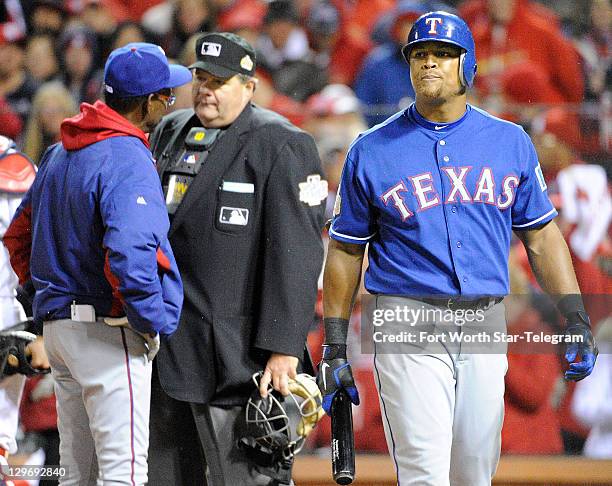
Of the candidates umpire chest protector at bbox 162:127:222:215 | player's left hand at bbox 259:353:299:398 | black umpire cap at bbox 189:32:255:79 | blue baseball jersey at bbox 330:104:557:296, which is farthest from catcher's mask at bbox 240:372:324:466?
black umpire cap at bbox 189:32:255:79

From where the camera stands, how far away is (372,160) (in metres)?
3.05

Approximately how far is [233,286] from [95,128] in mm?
714

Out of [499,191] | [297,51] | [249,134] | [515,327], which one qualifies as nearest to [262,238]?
[249,134]

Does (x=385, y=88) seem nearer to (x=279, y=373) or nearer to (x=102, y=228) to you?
(x=279, y=373)

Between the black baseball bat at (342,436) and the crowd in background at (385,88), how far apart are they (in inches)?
Answer: 42.0

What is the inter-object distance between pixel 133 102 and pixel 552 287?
1.41 metres

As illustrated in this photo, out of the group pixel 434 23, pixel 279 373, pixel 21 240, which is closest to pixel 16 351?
pixel 21 240

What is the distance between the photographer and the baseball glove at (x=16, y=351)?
3586 mm

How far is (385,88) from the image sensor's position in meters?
5.15

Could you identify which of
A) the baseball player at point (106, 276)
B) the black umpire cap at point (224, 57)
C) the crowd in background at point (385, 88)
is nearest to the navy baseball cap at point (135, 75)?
the baseball player at point (106, 276)

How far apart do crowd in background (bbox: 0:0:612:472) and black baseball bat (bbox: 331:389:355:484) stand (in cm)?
107

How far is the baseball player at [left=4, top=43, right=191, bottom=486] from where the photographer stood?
9.52 ft

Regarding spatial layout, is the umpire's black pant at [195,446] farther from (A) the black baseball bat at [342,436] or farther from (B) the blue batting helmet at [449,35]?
(B) the blue batting helmet at [449,35]

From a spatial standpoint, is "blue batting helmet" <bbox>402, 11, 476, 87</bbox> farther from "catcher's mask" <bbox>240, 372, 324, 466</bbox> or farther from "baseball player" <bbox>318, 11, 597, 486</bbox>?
"catcher's mask" <bbox>240, 372, 324, 466</bbox>
